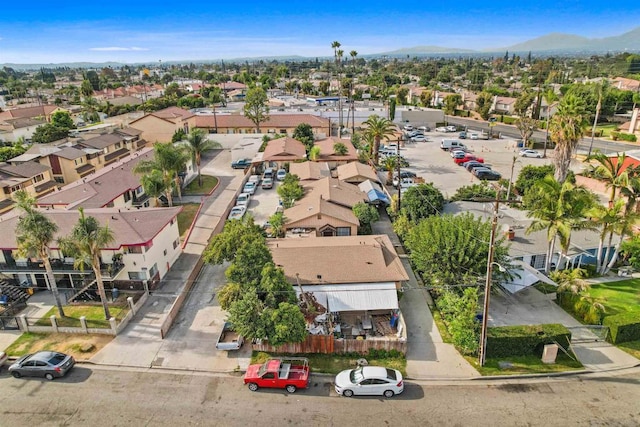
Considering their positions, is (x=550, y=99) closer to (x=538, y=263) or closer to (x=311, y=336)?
(x=538, y=263)

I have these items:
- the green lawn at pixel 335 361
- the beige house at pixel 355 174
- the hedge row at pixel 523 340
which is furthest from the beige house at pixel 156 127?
the hedge row at pixel 523 340

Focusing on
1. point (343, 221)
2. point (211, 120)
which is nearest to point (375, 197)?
point (343, 221)

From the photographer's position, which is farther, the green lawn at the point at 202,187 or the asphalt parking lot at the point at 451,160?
the asphalt parking lot at the point at 451,160

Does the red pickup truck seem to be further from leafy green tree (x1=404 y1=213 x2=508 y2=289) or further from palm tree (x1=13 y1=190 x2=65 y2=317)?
palm tree (x1=13 y1=190 x2=65 y2=317)

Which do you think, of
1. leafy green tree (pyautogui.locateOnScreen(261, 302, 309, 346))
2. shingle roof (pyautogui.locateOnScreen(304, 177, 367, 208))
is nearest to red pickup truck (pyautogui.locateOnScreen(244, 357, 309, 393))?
leafy green tree (pyautogui.locateOnScreen(261, 302, 309, 346))

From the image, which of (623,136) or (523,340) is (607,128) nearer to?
(623,136)

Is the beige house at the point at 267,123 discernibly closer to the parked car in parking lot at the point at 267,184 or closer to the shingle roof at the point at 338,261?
the parked car in parking lot at the point at 267,184
